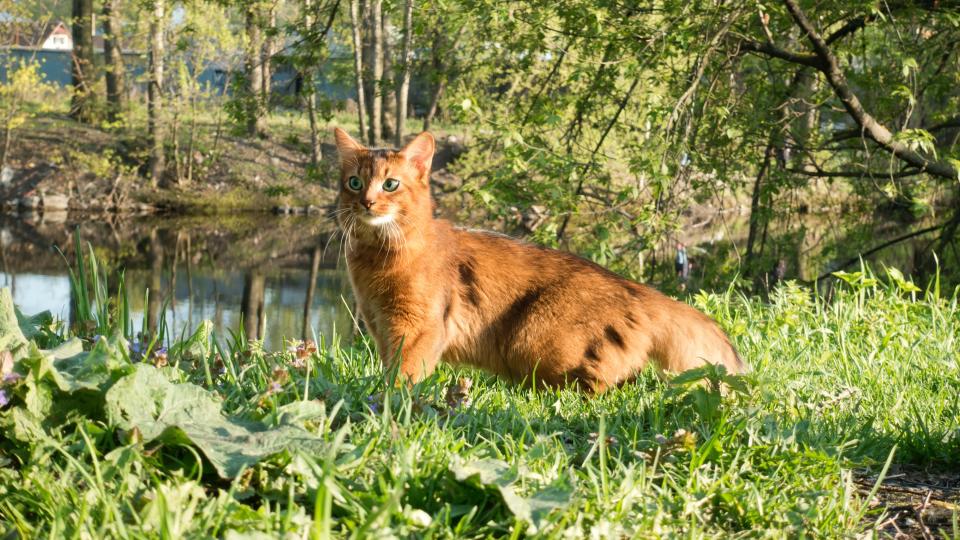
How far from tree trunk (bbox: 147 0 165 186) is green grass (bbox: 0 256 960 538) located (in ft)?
81.0

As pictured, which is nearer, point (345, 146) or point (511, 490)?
point (511, 490)

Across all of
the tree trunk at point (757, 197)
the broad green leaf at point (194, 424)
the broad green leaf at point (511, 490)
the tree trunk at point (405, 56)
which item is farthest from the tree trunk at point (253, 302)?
the broad green leaf at point (511, 490)

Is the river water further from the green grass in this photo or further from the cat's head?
the green grass

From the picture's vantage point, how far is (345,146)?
489 cm

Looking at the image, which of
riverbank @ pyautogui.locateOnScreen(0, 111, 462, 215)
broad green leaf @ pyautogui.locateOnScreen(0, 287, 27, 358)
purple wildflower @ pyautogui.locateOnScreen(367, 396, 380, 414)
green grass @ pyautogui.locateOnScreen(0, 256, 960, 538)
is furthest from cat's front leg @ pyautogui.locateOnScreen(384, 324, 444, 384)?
riverbank @ pyautogui.locateOnScreen(0, 111, 462, 215)

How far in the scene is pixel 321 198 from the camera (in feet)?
93.6

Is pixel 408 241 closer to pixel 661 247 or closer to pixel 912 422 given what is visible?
pixel 912 422

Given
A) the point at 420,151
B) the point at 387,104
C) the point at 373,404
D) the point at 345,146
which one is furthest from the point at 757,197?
the point at 387,104

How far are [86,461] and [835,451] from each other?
2132 millimetres

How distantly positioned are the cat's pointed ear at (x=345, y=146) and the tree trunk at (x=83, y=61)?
26493mm

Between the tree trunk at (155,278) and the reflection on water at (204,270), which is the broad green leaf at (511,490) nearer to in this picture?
the reflection on water at (204,270)

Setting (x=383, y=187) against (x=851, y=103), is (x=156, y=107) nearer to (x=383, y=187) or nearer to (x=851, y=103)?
(x=851, y=103)

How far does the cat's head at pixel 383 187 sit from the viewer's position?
4.57 metres

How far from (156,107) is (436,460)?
26.8 metres
